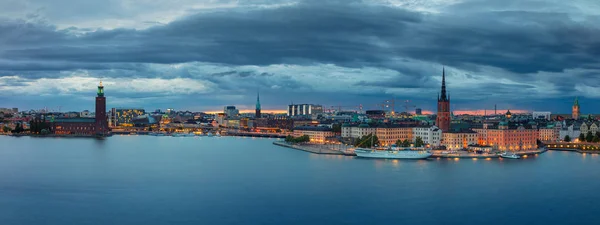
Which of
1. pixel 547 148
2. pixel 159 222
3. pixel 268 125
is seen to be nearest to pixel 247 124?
pixel 268 125

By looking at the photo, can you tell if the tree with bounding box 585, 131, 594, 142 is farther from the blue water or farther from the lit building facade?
the blue water

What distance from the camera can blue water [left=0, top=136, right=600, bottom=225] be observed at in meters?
12.3

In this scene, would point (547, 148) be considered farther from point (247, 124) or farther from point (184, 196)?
point (247, 124)

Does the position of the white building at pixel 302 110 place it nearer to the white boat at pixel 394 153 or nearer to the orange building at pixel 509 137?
the orange building at pixel 509 137

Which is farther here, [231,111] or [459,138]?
[231,111]

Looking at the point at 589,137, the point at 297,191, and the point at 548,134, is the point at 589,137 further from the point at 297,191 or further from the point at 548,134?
the point at 297,191

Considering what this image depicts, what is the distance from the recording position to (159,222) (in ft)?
38.4

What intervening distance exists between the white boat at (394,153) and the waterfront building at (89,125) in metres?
25.4

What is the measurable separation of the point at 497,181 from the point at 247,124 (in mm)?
44960

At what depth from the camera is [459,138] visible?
94.9 ft

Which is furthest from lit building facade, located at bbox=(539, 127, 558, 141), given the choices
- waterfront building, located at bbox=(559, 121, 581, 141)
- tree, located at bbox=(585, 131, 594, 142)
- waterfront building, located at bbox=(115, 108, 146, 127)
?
waterfront building, located at bbox=(115, 108, 146, 127)

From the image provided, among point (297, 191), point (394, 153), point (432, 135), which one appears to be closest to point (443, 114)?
point (432, 135)

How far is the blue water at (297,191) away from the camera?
12.3m

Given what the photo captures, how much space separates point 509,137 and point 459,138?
2099 mm
